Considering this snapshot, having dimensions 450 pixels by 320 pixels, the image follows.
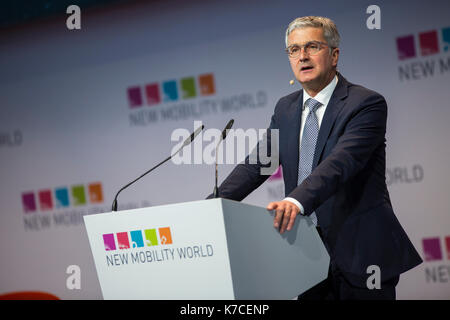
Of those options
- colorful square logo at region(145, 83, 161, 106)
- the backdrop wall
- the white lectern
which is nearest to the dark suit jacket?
the white lectern

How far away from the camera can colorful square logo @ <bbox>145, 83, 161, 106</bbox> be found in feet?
16.6

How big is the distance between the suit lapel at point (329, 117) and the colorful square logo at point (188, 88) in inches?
107

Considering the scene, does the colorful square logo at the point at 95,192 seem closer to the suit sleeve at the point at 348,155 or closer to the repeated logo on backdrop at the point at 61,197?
the repeated logo on backdrop at the point at 61,197

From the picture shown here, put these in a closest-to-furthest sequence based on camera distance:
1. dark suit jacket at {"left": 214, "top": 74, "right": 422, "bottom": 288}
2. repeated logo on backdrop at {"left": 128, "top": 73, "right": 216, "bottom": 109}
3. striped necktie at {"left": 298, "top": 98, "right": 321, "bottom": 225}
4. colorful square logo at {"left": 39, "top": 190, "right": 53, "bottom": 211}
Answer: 1. dark suit jacket at {"left": 214, "top": 74, "right": 422, "bottom": 288}
2. striped necktie at {"left": 298, "top": 98, "right": 321, "bottom": 225}
3. repeated logo on backdrop at {"left": 128, "top": 73, "right": 216, "bottom": 109}
4. colorful square logo at {"left": 39, "top": 190, "right": 53, "bottom": 211}

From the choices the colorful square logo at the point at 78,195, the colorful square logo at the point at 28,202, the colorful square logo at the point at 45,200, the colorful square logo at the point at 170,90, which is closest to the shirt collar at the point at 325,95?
the colorful square logo at the point at 170,90

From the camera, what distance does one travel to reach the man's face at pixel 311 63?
7.70ft

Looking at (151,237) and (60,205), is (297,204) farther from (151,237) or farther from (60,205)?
(60,205)

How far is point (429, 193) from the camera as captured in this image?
169 inches

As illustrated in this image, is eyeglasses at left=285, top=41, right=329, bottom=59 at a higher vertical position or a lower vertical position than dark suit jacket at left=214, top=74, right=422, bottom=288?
higher

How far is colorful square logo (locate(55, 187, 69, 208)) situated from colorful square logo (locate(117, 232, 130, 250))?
379 cm

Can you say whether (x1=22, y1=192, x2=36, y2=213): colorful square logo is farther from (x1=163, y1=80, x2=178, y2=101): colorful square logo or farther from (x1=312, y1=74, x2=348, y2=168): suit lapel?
(x1=312, y1=74, x2=348, y2=168): suit lapel

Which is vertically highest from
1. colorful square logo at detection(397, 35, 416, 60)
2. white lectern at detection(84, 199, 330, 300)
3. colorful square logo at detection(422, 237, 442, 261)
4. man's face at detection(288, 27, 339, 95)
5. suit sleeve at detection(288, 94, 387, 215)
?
colorful square logo at detection(397, 35, 416, 60)

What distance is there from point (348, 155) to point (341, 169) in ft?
0.22

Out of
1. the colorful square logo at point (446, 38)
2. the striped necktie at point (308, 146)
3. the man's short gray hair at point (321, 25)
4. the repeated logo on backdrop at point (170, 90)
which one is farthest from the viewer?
the repeated logo on backdrop at point (170, 90)
